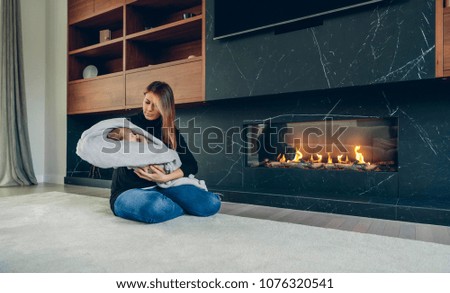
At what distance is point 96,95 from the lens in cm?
335

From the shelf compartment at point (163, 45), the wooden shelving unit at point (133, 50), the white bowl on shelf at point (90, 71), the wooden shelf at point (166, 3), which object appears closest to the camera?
the wooden shelving unit at point (133, 50)

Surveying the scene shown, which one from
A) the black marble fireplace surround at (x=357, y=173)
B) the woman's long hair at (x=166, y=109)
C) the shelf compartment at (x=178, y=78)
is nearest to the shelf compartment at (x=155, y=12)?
the shelf compartment at (x=178, y=78)

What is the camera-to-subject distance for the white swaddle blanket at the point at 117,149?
151 cm

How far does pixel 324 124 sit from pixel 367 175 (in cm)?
48

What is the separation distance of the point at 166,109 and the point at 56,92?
2713 millimetres

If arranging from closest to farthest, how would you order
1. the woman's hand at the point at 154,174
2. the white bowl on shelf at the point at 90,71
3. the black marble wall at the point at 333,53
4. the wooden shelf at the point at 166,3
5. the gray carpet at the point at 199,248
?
the gray carpet at the point at 199,248, the woman's hand at the point at 154,174, the black marble wall at the point at 333,53, the wooden shelf at the point at 166,3, the white bowl on shelf at the point at 90,71

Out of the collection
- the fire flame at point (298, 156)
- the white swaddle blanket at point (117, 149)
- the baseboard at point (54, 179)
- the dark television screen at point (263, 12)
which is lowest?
the baseboard at point (54, 179)

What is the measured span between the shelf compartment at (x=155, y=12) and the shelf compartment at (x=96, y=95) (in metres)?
0.53

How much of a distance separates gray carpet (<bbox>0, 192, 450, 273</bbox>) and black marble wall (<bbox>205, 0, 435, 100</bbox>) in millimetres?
945

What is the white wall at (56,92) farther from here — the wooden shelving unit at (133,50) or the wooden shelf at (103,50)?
the wooden shelf at (103,50)

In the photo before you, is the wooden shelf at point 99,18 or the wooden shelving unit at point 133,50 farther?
the wooden shelf at point 99,18

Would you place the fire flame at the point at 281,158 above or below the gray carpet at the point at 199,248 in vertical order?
above

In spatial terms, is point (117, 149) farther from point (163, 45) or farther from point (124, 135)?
point (163, 45)
